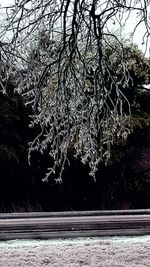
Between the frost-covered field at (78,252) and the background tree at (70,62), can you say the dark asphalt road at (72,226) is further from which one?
the background tree at (70,62)

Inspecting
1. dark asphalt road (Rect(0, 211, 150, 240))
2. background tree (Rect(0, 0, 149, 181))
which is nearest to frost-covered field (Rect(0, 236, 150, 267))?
dark asphalt road (Rect(0, 211, 150, 240))

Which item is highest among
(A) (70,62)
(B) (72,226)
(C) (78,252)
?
(A) (70,62)

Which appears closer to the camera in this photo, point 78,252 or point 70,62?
point 70,62

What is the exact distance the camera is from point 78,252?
6.64 metres

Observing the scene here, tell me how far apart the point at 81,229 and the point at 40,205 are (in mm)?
7262

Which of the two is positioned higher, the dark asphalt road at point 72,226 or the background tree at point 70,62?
the background tree at point 70,62

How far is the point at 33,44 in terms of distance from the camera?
591 cm

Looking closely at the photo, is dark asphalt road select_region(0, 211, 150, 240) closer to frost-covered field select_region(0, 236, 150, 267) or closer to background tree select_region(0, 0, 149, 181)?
frost-covered field select_region(0, 236, 150, 267)

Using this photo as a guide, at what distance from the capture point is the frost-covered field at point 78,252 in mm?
6379

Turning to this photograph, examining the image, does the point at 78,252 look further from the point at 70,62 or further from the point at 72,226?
the point at 70,62

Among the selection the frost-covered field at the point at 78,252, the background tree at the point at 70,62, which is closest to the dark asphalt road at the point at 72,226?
the frost-covered field at the point at 78,252

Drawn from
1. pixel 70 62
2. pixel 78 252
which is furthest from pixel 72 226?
pixel 70 62

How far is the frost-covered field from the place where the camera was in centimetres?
638

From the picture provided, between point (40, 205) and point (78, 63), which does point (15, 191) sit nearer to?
point (40, 205)
